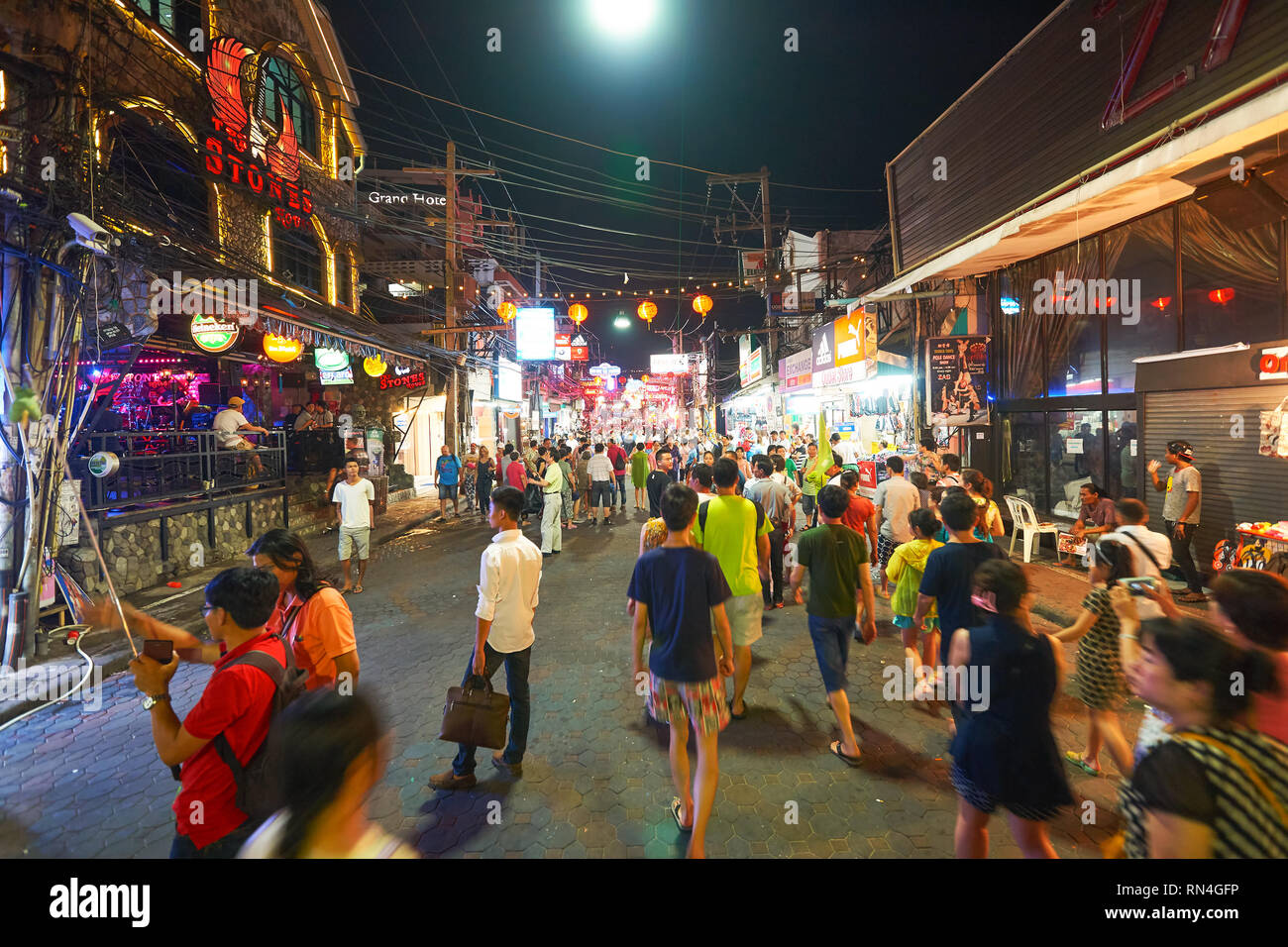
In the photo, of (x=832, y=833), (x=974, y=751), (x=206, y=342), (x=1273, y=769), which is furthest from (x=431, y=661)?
(x=206, y=342)

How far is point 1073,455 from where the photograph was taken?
979 cm

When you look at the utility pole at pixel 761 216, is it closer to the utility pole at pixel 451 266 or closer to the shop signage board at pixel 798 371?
the shop signage board at pixel 798 371

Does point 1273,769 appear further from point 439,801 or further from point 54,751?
point 54,751

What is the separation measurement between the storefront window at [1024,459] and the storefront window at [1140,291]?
1778mm

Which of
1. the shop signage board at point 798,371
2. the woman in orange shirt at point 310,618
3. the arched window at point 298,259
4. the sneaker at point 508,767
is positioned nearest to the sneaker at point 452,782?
the sneaker at point 508,767

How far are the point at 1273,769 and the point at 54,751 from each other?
23.8ft

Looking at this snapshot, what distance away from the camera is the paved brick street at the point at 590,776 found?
328cm

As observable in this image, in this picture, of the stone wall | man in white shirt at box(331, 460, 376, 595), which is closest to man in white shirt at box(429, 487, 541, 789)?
man in white shirt at box(331, 460, 376, 595)

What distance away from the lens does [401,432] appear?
19.9m

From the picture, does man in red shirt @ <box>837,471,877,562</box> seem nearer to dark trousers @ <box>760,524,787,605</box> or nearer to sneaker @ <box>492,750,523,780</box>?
dark trousers @ <box>760,524,787,605</box>

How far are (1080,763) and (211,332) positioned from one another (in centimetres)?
1230

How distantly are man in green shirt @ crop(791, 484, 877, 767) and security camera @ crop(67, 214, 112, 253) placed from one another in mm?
7973

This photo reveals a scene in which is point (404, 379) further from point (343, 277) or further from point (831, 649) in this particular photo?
point (831, 649)

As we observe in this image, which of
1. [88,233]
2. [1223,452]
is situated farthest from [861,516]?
[88,233]
